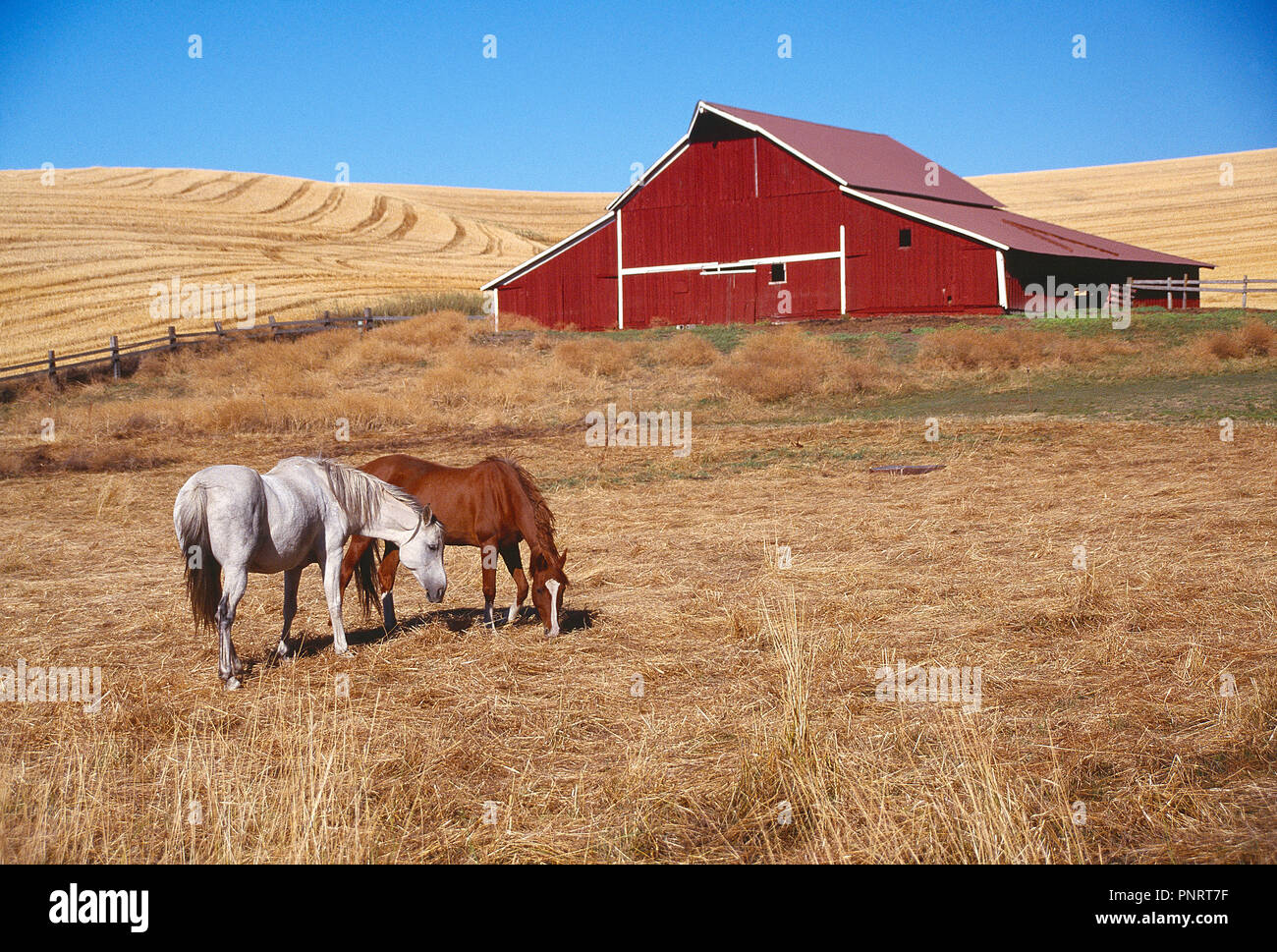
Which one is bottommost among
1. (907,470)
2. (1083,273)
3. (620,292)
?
(907,470)

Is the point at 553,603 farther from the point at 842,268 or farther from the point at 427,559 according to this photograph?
the point at 842,268

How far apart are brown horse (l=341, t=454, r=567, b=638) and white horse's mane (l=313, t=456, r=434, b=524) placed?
0.49m

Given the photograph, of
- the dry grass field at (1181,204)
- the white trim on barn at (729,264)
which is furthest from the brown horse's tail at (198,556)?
the dry grass field at (1181,204)

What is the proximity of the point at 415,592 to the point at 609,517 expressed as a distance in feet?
12.2

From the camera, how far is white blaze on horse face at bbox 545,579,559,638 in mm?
8641

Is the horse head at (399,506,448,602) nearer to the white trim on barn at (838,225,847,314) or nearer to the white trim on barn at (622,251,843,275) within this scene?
the white trim on barn at (838,225,847,314)

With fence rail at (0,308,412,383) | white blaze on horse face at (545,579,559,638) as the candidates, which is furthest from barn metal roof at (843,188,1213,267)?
white blaze on horse face at (545,579,559,638)

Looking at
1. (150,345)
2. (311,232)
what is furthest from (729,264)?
(311,232)

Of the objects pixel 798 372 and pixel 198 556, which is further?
pixel 798 372

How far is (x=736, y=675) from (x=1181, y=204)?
82.6m

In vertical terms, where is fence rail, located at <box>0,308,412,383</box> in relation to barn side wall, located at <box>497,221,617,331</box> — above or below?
below

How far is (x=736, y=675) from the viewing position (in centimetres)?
753
